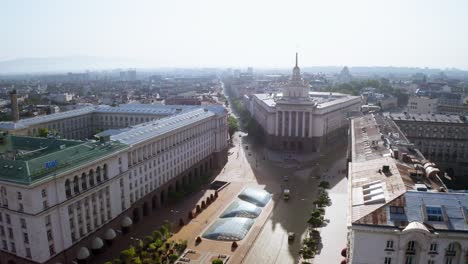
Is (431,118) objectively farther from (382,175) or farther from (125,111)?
(125,111)

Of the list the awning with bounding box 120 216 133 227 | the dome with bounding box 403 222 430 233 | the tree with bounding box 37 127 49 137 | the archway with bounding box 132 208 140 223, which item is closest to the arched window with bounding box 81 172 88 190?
the awning with bounding box 120 216 133 227

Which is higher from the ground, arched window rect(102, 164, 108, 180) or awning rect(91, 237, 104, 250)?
arched window rect(102, 164, 108, 180)

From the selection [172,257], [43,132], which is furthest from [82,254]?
[43,132]

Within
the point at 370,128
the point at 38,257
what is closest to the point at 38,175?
the point at 38,257

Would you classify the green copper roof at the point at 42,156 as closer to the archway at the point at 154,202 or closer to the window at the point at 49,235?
the window at the point at 49,235

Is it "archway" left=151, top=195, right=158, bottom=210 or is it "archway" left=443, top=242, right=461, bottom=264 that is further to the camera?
"archway" left=151, top=195, right=158, bottom=210

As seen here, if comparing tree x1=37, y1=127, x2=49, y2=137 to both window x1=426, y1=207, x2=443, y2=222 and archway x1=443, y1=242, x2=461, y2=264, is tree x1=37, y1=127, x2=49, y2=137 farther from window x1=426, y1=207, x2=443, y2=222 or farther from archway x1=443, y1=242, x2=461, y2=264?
archway x1=443, y1=242, x2=461, y2=264
